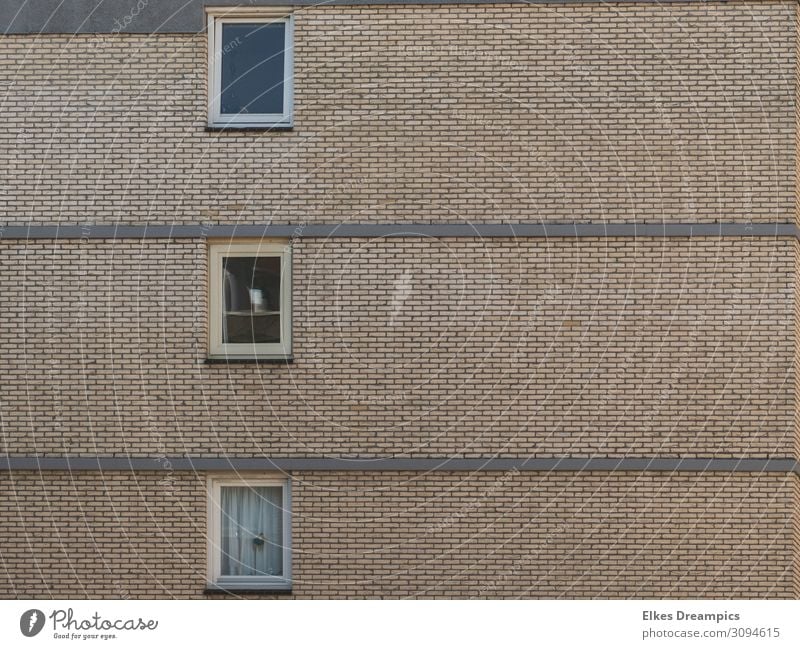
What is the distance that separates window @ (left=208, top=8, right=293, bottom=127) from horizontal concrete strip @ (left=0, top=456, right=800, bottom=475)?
467 cm

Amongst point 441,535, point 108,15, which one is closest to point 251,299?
point 441,535

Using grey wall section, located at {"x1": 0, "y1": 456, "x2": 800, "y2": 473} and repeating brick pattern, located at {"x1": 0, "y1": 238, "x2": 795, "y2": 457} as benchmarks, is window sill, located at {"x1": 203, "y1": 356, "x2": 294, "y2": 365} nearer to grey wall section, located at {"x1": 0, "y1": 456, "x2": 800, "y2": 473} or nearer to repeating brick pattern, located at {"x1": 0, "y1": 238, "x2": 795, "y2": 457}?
repeating brick pattern, located at {"x1": 0, "y1": 238, "x2": 795, "y2": 457}

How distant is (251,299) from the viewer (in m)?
19.9

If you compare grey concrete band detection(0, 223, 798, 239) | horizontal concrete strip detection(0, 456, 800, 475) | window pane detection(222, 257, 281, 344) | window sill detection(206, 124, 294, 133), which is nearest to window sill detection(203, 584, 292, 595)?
horizontal concrete strip detection(0, 456, 800, 475)

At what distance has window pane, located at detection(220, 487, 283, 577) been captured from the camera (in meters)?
19.7

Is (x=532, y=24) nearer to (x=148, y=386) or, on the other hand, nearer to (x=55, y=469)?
(x=148, y=386)

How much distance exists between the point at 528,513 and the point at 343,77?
6.38 metres

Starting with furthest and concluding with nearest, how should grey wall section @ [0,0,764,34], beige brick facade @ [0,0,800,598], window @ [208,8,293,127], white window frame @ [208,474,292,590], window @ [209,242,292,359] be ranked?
window @ [208,8,293,127] < grey wall section @ [0,0,764,34] < window @ [209,242,292,359] < white window frame @ [208,474,292,590] < beige brick facade @ [0,0,800,598]

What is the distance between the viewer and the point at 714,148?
19.4 meters

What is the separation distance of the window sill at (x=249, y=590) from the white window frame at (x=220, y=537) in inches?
0.5

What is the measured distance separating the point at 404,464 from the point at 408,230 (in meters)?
3.14

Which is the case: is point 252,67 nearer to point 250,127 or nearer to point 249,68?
point 249,68

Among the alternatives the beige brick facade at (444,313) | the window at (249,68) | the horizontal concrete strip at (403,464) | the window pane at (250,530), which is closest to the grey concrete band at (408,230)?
the beige brick facade at (444,313)

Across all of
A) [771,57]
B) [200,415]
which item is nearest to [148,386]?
[200,415]
